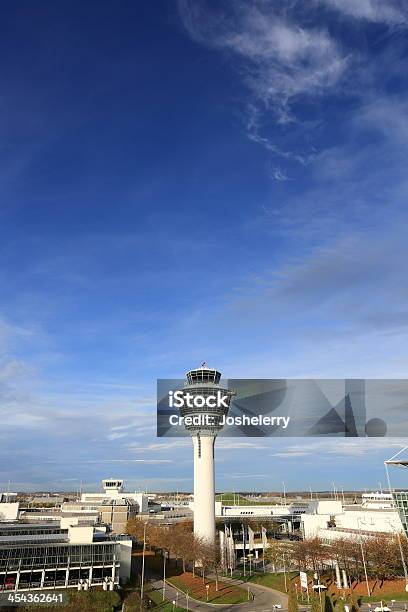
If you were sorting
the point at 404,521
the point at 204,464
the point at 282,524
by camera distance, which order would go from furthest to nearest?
the point at 282,524 → the point at 204,464 → the point at 404,521

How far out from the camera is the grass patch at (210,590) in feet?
284

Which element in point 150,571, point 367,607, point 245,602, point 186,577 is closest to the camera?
point 367,607

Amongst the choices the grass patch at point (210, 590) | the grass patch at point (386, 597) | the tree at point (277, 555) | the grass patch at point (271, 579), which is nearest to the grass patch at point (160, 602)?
the grass patch at point (210, 590)

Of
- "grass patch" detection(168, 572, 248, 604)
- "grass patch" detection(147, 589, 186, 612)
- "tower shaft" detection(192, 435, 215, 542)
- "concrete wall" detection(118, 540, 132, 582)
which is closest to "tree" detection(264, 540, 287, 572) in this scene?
"grass patch" detection(168, 572, 248, 604)

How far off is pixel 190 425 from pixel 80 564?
158 ft

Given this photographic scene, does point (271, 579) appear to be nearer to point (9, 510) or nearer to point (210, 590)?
point (210, 590)

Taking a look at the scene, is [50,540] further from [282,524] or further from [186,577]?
[282,524]

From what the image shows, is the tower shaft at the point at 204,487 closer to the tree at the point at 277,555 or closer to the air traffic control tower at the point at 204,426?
the air traffic control tower at the point at 204,426

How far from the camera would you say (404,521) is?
3615 inches

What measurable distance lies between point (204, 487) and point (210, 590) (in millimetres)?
35694

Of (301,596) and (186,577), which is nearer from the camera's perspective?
(301,596)

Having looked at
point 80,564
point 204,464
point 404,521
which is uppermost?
point 204,464

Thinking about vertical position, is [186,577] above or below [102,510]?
below

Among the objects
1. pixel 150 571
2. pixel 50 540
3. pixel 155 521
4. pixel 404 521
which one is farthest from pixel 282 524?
pixel 50 540
